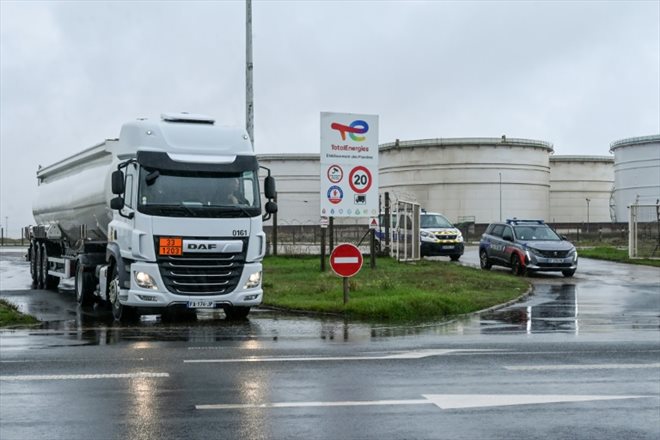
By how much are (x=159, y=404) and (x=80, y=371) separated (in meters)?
2.31

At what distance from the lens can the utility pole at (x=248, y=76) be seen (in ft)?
84.8

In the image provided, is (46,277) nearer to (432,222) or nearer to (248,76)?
(248,76)

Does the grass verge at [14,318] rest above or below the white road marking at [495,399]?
above

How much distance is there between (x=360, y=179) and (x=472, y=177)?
54.0m

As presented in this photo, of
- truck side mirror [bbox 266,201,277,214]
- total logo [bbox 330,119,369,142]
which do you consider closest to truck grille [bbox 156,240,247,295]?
truck side mirror [bbox 266,201,277,214]

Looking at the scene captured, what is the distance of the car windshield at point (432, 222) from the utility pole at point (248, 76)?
44.4 ft

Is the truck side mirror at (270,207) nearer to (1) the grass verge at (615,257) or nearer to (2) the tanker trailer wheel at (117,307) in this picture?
(2) the tanker trailer wheel at (117,307)

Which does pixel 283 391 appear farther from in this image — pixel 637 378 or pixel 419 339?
pixel 419 339

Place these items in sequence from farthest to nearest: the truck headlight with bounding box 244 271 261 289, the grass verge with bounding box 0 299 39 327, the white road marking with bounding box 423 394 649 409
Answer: the truck headlight with bounding box 244 271 261 289 → the grass verge with bounding box 0 299 39 327 → the white road marking with bounding box 423 394 649 409

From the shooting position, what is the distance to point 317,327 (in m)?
15.3

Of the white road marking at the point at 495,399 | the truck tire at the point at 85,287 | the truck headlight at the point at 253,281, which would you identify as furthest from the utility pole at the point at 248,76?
the white road marking at the point at 495,399

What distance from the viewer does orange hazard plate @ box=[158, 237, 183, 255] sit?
15.1 m

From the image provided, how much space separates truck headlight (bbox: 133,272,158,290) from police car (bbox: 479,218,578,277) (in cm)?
1732

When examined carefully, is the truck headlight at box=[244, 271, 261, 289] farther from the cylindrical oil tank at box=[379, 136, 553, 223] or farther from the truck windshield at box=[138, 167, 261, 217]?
the cylindrical oil tank at box=[379, 136, 553, 223]
